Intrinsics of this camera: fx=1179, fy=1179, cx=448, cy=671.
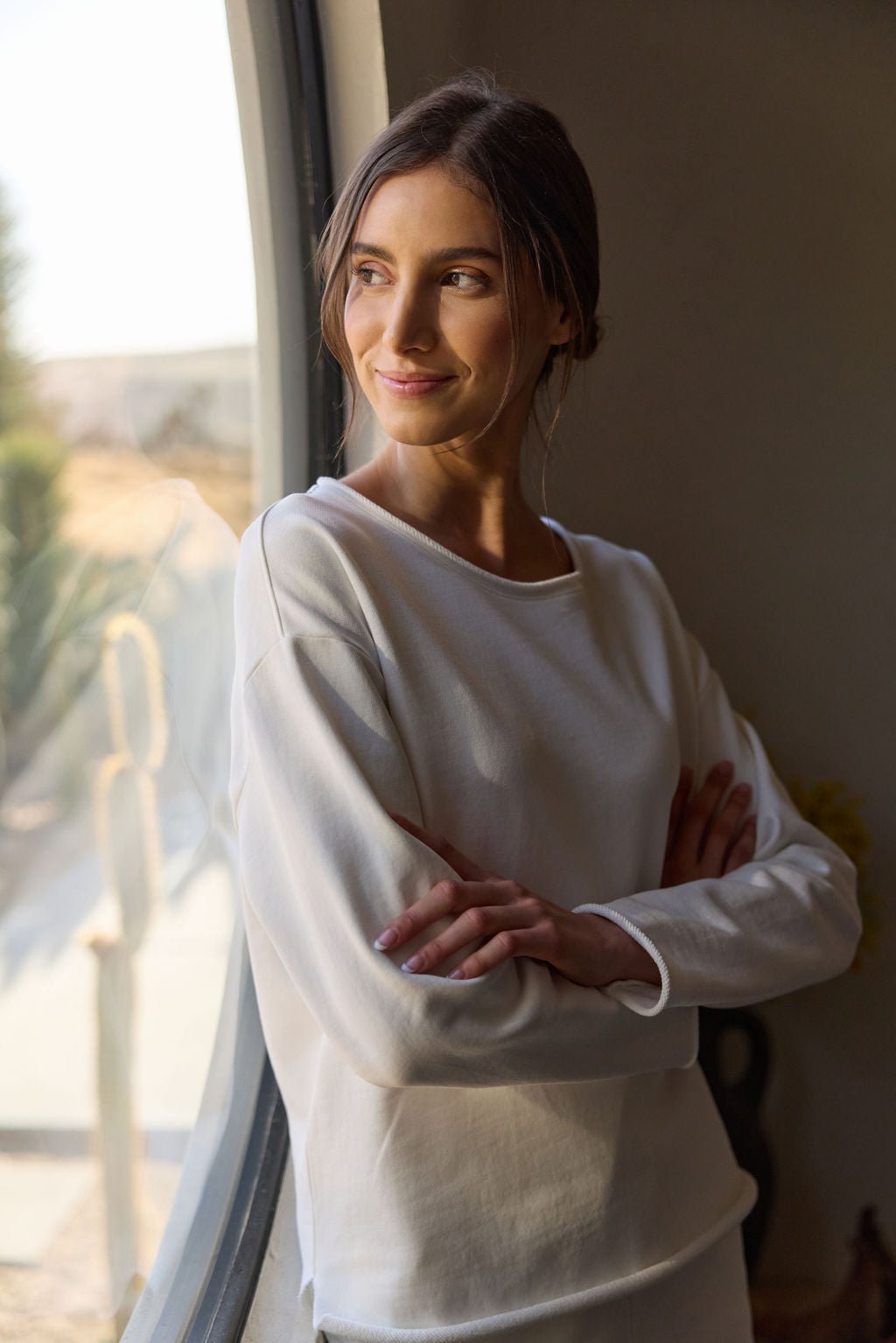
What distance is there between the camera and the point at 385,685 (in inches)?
41.1

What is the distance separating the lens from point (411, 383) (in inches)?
43.4

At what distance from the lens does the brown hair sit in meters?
1.08

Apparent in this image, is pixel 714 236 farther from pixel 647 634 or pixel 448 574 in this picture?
pixel 448 574

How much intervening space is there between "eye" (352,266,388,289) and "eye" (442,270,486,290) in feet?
0.21

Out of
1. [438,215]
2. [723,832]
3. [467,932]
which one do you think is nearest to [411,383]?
[438,215]

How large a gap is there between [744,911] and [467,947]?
35 centimetres

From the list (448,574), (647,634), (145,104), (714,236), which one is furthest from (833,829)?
(145,104)

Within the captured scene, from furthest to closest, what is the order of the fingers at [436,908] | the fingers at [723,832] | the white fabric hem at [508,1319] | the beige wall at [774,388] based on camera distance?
the beige wall at [774,388], the fingers at [723,832], the white fabric hem at [508,1319], the fingers at [436,908]

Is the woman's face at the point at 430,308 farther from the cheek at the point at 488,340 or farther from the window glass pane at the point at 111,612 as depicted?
the window glass pane at the point at 111,612

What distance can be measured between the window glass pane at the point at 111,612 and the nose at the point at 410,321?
31cm

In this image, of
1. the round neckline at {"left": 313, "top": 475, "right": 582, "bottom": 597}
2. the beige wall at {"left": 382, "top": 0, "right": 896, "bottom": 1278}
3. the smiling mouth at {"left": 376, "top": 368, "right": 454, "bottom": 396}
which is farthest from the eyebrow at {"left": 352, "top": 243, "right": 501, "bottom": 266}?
the beige wall at {"left": 382, "top": 0, "right": 896, "bottom": 1278}

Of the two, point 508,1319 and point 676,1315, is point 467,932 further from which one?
point 676,1315

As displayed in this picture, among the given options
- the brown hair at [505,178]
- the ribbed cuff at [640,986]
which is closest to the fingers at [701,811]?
the ribbed cuff at [640,986]

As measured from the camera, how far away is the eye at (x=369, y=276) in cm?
112
